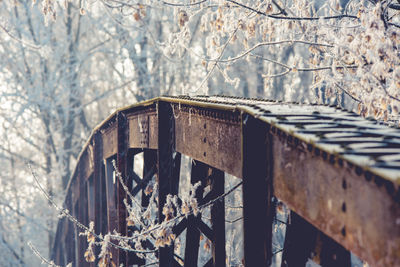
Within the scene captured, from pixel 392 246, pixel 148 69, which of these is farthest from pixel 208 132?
pixel 148 69

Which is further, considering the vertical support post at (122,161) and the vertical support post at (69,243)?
the vertical support post at (69,243)

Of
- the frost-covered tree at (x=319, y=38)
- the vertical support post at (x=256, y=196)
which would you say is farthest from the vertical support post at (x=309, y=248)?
the frost-covered tree at (x=319, y=38)

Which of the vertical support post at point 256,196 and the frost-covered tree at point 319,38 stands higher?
the frost-covered tree at point 319,38

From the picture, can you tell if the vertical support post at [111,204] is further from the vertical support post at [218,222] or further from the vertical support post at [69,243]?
the vertical support post at [69,243]

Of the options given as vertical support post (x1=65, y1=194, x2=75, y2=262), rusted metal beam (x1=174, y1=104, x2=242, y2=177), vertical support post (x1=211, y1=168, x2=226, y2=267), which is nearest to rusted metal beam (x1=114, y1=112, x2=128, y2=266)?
rusted metal beam (x1=174, y1=104, x2=242, y2=177)

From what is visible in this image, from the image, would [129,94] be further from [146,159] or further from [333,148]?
[333,148]

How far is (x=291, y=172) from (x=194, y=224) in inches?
82.0

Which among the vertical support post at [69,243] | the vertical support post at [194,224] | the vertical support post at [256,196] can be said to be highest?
the vertical support post at [256,196]

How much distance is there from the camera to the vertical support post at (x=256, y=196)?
A: 2627 mm

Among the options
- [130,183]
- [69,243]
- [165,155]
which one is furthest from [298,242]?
[69,243]

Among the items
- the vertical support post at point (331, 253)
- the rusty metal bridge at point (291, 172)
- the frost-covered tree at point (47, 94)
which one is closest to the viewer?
the rusty metal bridge at point (291, 172)

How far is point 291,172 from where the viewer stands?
2232 mm

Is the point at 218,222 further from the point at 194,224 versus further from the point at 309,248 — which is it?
the point at 309,248

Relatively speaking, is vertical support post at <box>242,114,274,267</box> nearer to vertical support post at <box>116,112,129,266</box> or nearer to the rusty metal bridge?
the rusty metal bridge
